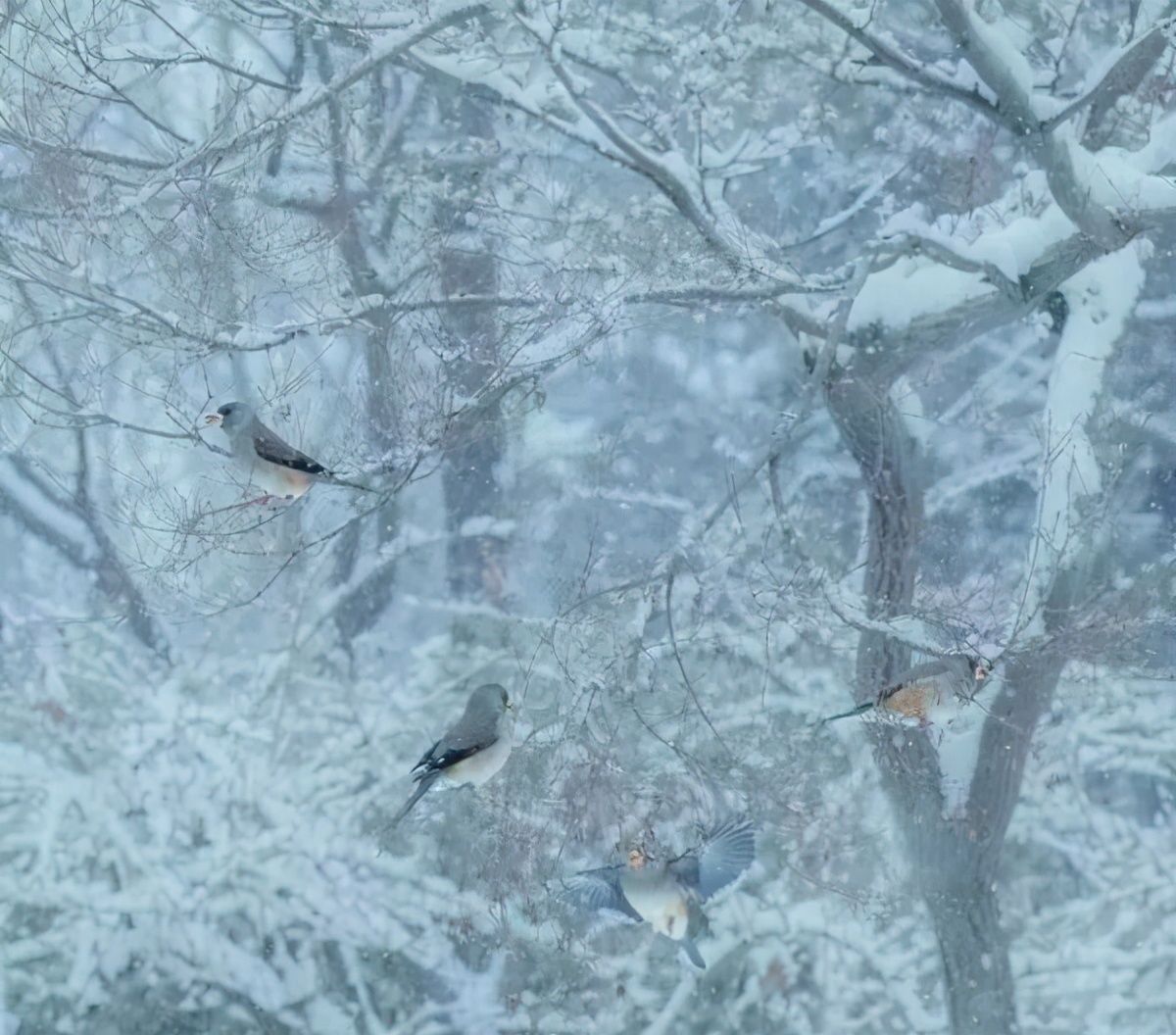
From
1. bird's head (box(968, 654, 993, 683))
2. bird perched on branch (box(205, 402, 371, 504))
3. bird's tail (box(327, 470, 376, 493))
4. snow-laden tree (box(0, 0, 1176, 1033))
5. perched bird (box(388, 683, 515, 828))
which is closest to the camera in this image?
bird's tail (box(327, 470, 376, 493))

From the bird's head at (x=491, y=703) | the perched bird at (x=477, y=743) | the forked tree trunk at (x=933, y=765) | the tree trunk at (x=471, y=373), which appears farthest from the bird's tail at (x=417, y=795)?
the forked tree trunk at (x=933, y=765)

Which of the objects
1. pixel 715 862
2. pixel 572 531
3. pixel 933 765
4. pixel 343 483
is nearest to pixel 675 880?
pixel 715 862

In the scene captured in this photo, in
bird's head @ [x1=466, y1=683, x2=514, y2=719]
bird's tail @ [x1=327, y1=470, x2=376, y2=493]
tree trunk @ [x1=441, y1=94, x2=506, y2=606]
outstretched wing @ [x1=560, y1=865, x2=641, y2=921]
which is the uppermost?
tree trunk @ [x1=441, y1=94, x2=506, y2=606]

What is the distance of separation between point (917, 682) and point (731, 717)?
3.97ft

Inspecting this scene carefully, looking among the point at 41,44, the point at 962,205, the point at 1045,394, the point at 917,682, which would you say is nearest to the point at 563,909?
the point at 917,682

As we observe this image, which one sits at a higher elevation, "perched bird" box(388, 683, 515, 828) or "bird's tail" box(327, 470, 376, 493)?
"bird's tail" box(327, 470, 376, 493)

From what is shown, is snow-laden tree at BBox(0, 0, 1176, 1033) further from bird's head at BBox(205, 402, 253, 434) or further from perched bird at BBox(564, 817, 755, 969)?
perched bird at BBox(564, 817, 755, 969)

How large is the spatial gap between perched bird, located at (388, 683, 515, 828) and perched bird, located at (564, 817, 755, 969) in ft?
1.62

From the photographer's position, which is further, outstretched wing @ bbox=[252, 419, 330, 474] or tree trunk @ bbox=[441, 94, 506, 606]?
tree trunk @ bbox=[441, 94, 506, 606]

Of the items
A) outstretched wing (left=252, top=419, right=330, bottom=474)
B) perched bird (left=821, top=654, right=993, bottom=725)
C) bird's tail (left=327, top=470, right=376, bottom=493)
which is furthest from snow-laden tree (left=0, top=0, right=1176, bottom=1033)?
bird's tail (left=327, top=470, right=376, bottom=493)

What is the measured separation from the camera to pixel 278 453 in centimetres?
373

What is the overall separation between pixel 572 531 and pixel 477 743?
47.7 inches

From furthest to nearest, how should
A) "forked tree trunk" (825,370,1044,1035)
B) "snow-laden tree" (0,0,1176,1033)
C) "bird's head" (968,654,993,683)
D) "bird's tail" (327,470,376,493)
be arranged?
1. "forked tree trunk" (825,370,1044,1035)
2. "snow-laden tree" (0,0,1176,1033)
3. "bird's head" (968,654,993,683)
4. "bird's tail" (327,470,376,493)

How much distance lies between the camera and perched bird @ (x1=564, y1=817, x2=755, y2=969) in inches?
148
